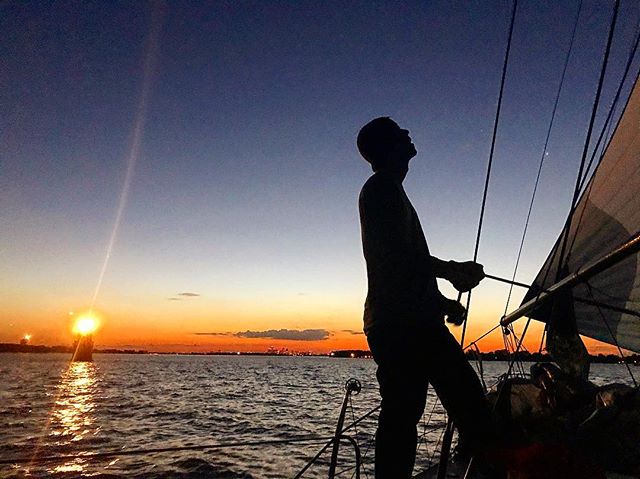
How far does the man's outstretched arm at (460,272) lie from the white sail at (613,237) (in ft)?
6.68

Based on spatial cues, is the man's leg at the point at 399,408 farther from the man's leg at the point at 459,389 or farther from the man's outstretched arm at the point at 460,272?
the man's outstretched arm at the point at 460,272

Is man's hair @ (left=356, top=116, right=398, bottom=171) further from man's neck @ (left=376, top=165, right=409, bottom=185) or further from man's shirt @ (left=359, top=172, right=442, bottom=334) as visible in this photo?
man's shirt @ (left=359, top=172, right=442, bottom=334)

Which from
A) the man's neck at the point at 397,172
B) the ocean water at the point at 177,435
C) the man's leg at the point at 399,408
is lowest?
the ocean water at the point at 177,435

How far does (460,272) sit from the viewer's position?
2.51m

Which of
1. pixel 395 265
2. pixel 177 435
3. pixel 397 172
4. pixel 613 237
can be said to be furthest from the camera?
pixel 177 435

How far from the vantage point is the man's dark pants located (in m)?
2.30

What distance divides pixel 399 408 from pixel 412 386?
5.2 inches

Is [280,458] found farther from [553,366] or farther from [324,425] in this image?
[553,366]

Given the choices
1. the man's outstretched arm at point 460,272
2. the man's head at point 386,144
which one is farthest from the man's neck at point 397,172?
the man's outstretched arm at point 460,272

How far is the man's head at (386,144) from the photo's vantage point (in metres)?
2.75

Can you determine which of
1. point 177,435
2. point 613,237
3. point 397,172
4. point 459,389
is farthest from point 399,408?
point 177,435

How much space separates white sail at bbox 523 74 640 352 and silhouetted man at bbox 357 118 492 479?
7.16ft

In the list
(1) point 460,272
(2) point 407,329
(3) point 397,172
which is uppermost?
(3) point 397,172

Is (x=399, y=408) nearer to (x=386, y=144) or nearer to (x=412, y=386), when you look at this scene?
(x=412, y=386)
